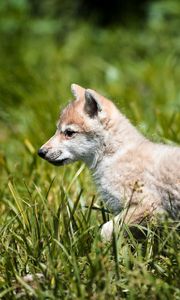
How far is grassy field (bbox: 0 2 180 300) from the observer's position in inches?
163

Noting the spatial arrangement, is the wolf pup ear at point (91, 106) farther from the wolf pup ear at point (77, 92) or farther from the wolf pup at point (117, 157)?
the wolf pup ear at point (77, 92)

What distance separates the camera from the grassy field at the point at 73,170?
4.15 meters

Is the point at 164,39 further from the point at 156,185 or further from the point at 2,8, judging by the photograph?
the point at 156,185

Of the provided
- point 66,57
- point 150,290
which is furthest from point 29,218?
point 66,57

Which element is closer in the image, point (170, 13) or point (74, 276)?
point (74, 276)

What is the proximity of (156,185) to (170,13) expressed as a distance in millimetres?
Answer: 7146

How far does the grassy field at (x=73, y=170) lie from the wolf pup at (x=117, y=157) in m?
0.13

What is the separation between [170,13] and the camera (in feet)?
38.5

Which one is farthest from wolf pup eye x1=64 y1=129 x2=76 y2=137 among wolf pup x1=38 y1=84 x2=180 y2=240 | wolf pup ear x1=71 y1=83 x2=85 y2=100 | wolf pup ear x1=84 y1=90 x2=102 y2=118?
wolf pup ear x1=71 y1=83 x2=85 y2=100

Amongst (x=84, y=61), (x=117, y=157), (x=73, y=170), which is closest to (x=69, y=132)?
(x=117, y=157)

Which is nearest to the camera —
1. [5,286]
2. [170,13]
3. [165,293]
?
[165,293]

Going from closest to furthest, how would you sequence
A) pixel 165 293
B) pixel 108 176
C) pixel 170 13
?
pixel 165 293 < pixel 108 176 < pixel 170 13

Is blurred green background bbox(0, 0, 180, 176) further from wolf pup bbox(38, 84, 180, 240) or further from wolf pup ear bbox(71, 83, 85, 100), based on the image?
wolf pup bbox(38, 84, 180, 240)

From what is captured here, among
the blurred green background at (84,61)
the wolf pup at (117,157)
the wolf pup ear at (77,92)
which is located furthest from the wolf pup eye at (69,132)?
the blurred green background at (84,61)
